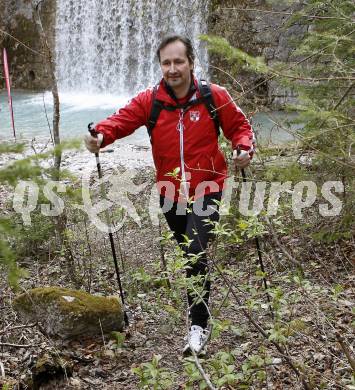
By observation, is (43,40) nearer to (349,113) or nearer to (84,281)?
(84,281)

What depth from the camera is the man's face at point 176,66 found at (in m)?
3.75

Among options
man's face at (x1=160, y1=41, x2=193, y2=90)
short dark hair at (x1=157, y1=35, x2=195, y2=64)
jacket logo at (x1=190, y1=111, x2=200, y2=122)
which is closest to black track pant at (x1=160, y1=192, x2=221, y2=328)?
jacket logo at (x1=190, y1=111, x2=200, y2=122)

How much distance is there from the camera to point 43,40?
5.23 m

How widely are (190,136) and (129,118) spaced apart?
50cm

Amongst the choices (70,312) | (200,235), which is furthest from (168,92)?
(70,312)

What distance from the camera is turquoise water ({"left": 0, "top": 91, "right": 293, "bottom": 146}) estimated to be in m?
13.9

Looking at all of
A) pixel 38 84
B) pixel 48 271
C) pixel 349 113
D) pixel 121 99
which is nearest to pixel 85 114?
pixel 121 99

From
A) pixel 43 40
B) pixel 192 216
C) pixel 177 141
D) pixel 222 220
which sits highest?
pixel 43 40

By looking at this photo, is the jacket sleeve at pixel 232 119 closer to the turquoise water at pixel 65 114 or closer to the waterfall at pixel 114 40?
the turquoise water at pixel 65 114

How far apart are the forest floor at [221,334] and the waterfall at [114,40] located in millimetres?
12409

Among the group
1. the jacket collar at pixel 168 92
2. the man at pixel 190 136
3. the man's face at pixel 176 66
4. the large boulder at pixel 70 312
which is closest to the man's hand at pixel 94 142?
the man at pixel 190 136

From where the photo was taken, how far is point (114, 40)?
66.6 feet

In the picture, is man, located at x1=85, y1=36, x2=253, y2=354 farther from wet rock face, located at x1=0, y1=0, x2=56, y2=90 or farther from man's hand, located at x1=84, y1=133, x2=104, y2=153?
wet rock face, located at x1=0, y1=0, x2=56, y2=90

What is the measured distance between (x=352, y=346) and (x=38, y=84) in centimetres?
2186
